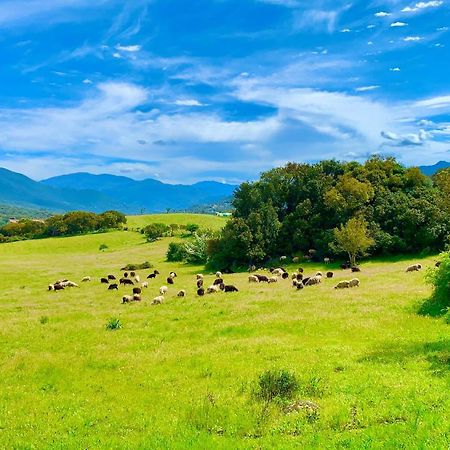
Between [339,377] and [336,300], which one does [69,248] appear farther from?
[339,377]

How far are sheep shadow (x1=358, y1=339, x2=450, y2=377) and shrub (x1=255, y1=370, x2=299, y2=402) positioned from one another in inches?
157

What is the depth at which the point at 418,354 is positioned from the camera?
18938 millimetres

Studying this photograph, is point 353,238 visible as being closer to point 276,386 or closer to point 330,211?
point 330,211

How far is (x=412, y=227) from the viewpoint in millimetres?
64312

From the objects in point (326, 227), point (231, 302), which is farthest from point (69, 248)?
point (231, 302)

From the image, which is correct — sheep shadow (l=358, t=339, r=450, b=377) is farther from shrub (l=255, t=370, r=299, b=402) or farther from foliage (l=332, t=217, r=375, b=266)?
foliage (l=332, t=217, r=375, b=266)

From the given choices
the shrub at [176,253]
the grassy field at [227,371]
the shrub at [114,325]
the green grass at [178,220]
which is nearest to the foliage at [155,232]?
the green grass at [178,220]

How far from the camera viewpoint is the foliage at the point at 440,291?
26172 mm

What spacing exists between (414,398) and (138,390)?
9817 millimetres

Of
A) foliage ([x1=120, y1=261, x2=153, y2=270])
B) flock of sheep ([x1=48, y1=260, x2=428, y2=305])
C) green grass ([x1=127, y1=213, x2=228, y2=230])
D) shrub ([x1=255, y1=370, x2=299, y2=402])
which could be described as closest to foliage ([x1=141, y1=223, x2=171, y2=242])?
green grass ([x1=127, y1=213, x2=228, y2=230])

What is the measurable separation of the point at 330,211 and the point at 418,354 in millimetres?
53552

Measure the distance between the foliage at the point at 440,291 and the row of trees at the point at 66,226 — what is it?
454 ft

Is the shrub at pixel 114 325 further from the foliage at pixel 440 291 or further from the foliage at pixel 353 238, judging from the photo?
the foliage at pixel 353 238

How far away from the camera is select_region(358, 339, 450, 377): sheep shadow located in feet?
57.3
